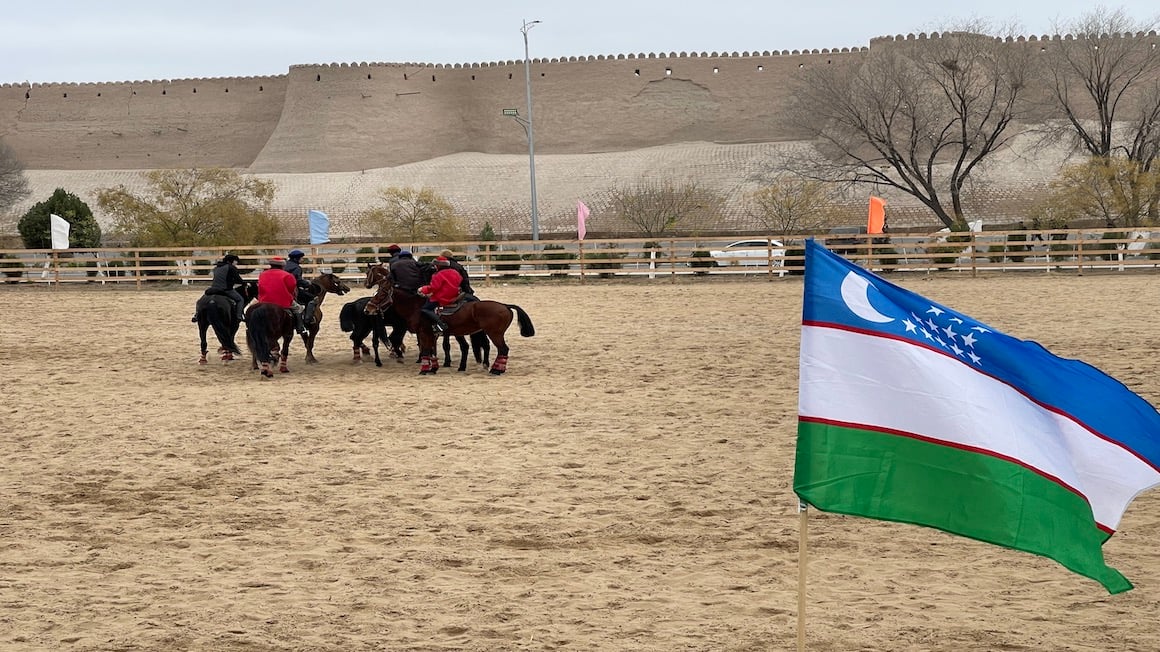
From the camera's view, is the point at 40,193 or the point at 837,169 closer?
the point at 837,169

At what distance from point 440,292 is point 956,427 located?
10691 mm

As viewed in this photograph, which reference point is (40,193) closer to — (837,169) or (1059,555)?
(837,169)

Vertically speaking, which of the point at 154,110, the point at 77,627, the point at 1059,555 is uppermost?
the point at 154,110

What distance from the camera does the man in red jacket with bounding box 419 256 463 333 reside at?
14.7 m

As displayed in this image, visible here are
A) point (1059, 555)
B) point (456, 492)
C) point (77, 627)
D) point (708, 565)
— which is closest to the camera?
point (1059, 555)

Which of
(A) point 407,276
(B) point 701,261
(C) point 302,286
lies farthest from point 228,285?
(B) point 701,261

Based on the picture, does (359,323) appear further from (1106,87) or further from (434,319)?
(1106,87)

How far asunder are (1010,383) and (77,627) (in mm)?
4534

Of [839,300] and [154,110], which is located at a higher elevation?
[154,110]

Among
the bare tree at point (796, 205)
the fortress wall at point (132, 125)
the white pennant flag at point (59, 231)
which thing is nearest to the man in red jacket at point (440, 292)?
the white pennant flag at point (59, 231)

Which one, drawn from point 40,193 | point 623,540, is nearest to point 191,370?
point 623,540

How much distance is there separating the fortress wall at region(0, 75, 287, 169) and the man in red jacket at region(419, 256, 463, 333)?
224ft

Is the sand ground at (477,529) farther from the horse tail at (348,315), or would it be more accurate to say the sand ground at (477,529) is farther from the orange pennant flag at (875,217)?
the orange pennant flag at (875,217)

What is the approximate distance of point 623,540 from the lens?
24.4ft
